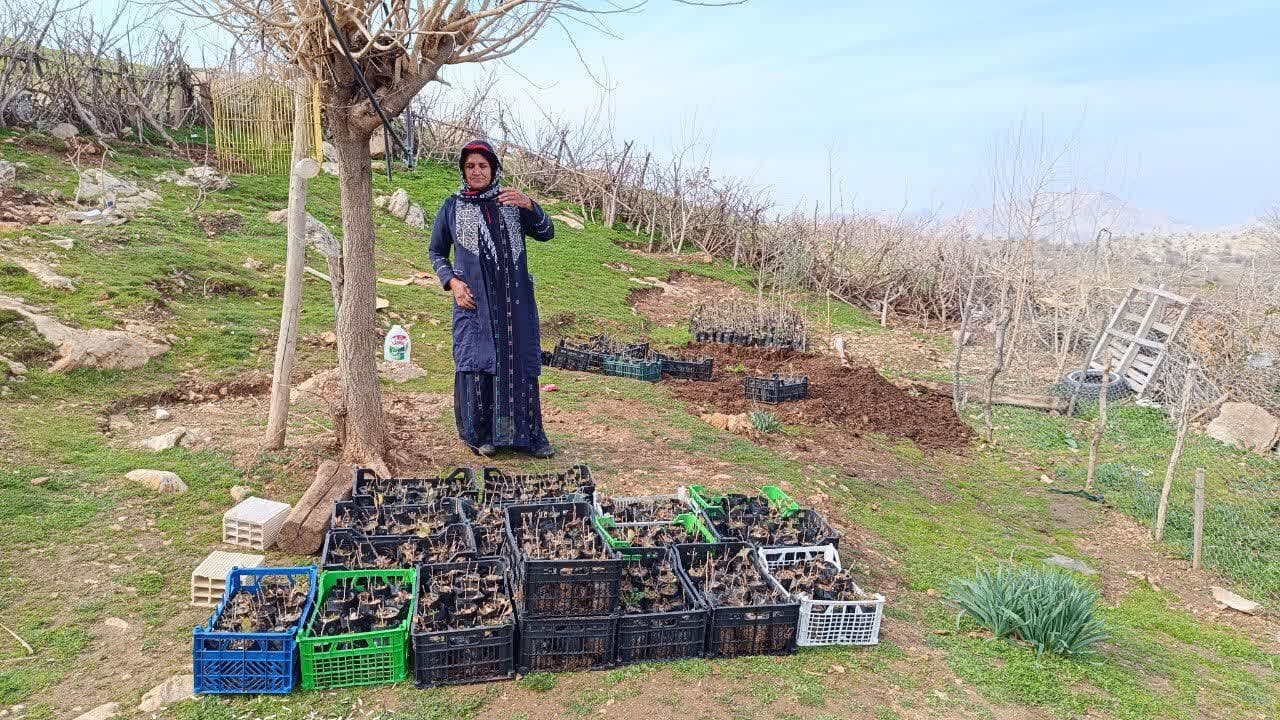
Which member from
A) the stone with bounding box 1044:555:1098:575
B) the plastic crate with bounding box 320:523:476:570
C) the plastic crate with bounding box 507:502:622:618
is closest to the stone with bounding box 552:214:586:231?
the stone with bounding box 1044:555:1098:575

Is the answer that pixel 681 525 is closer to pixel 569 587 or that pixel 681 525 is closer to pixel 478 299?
pixel 569 587

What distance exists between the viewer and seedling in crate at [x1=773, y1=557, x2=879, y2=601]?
332 centimetres

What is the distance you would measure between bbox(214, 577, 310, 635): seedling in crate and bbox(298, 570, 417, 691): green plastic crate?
130mm

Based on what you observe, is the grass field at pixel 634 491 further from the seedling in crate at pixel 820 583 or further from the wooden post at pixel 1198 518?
Result: the seedling in crate at pixel 820 583

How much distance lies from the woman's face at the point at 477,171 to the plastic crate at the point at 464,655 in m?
2.82

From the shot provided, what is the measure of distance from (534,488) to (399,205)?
37.1 ft

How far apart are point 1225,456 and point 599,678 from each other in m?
7.02

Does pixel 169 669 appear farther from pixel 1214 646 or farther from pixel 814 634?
pixel 1214 646

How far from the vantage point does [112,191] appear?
11055mm

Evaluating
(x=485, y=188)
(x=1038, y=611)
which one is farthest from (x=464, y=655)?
(x=485, y=188)

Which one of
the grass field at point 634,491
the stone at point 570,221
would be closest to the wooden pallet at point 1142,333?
the grass field at point 634,491

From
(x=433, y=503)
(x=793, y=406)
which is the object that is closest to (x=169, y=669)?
(x=433, y=503)

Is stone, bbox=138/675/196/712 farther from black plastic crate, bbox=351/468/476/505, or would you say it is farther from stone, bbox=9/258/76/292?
stone, bbox=9/258/76/292

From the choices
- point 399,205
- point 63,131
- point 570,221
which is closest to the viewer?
point 63,131
